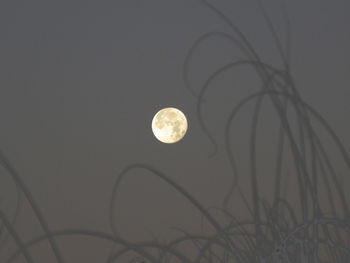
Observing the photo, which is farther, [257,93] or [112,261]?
[112,261]

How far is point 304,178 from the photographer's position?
8.20 ft

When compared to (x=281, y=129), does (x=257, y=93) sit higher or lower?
higher

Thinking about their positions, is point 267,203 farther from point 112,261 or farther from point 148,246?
point 112,261

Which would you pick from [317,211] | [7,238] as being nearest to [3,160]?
[7,238]

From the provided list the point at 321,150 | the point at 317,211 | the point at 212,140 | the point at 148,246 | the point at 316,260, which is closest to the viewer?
the point at 316,260

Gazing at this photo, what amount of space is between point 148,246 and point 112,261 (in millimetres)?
335

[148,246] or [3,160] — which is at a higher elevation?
[3,160]

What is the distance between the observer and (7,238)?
2848 millimetres

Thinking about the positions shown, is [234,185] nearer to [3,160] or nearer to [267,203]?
[267,203]

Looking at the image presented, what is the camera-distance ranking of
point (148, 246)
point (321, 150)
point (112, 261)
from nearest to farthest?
point (321, 150)
point (148, 246)
point (112, 261)

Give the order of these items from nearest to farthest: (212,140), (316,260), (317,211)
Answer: (316,260)
(317,211)
(212,140)

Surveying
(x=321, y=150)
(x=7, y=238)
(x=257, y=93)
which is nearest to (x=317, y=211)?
(x=321, y=150)

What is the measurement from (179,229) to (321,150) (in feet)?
3.27

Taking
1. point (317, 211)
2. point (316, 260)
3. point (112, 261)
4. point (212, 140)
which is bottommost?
point (316, 260)
